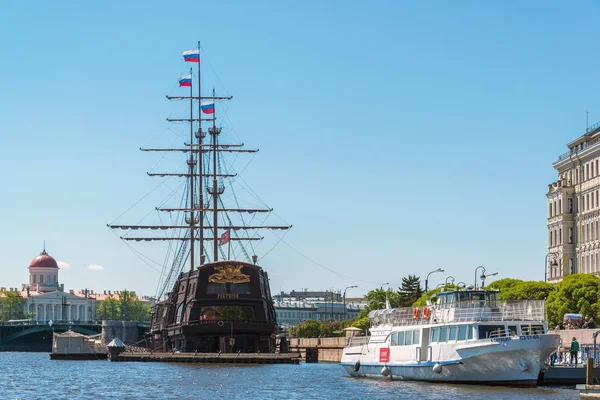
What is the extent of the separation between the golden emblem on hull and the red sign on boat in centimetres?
2516

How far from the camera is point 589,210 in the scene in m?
120

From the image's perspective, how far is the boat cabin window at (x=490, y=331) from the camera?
5797 centimetres

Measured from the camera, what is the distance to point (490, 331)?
5831 cm

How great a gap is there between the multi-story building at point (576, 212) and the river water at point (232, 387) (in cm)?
4786

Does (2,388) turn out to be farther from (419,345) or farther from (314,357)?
(314,357)

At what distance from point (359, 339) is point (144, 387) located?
15.4 m

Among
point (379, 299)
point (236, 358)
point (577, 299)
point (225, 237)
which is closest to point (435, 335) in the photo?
point (236, 358)

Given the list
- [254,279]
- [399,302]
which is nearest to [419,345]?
[254,279]

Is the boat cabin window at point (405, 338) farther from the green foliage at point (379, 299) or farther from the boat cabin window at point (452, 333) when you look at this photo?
the green foliage at point (379, 299)

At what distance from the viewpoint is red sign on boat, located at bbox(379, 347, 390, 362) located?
6588 cm

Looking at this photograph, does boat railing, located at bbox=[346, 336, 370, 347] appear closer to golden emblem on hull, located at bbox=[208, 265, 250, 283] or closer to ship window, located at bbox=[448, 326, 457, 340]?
ship window, located at bbox=[448, 326, 457, 340]

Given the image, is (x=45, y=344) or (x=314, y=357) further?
(x=45, y=344)

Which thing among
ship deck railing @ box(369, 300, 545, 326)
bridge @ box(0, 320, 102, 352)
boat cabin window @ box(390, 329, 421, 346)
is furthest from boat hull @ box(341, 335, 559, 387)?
bridge @ box(0, 320, 102, 352)

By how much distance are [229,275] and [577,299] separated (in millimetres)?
27795
